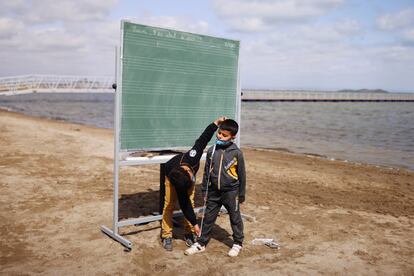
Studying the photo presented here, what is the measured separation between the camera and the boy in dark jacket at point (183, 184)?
17.7 feet

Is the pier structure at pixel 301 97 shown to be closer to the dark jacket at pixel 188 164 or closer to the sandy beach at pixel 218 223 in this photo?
the sandy beach at pixel 218 223

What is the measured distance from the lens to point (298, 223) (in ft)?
22.5

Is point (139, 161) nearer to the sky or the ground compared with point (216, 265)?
nearer to the sky

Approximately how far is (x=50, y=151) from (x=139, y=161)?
8104 mm

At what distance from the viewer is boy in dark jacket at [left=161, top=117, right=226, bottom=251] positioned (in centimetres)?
541

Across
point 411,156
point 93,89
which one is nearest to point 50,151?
point 411,156

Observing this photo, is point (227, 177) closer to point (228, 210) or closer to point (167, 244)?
point (228, 210)

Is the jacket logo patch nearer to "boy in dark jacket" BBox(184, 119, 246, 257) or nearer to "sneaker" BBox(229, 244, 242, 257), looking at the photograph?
"boy in dark jacket" BBox(184, 119, 246, 257)

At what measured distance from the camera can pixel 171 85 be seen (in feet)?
20.4

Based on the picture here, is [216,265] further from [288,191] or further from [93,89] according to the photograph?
[93,89]

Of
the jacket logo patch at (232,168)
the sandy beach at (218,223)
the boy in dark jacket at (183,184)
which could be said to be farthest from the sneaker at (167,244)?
the jacket logo patch at (232,168)

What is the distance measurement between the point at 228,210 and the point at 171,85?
2111 millimetres

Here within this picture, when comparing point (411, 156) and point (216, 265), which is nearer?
point (216, 265)

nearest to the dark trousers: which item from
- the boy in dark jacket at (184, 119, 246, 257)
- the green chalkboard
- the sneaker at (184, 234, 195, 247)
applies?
the boy in dark jacket at (184, 119, 246, 257)
